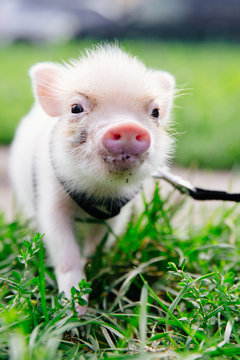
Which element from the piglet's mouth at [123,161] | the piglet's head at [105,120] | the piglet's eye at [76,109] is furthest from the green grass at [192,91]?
the piglet's eye at [76,109]

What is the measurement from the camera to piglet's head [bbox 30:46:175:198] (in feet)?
7.05

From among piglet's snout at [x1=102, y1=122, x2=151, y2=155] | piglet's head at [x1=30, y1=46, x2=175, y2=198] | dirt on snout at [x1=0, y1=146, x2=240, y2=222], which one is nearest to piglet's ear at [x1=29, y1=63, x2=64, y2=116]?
piglet's head at [x1=30, y1=46, x2=175, y2=198]

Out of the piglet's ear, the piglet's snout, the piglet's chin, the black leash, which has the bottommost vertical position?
the black leash

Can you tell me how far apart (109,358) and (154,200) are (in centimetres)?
132

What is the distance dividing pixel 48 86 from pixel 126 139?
0.82 m

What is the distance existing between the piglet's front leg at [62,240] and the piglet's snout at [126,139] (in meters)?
0.64

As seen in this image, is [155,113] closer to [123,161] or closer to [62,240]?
[123,161]

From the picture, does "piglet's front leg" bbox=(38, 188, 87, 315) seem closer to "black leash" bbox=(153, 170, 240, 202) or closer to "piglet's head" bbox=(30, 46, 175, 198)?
"piglet's head" bbox=(30, 46, 175, 198)

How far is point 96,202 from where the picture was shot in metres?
2.58

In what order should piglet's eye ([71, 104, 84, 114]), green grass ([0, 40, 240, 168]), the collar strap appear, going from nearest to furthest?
piglet's eye ([71, 104, 84, 114])
the collar strap
green grass ([0, 40, 240, 168])

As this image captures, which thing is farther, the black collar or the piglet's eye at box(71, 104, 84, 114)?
the black collar

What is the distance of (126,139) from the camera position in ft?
6.81

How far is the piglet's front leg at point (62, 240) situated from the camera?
242 centimetres

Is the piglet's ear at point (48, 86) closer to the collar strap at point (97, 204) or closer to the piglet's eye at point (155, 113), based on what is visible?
the collar strap at point (97, 204)
